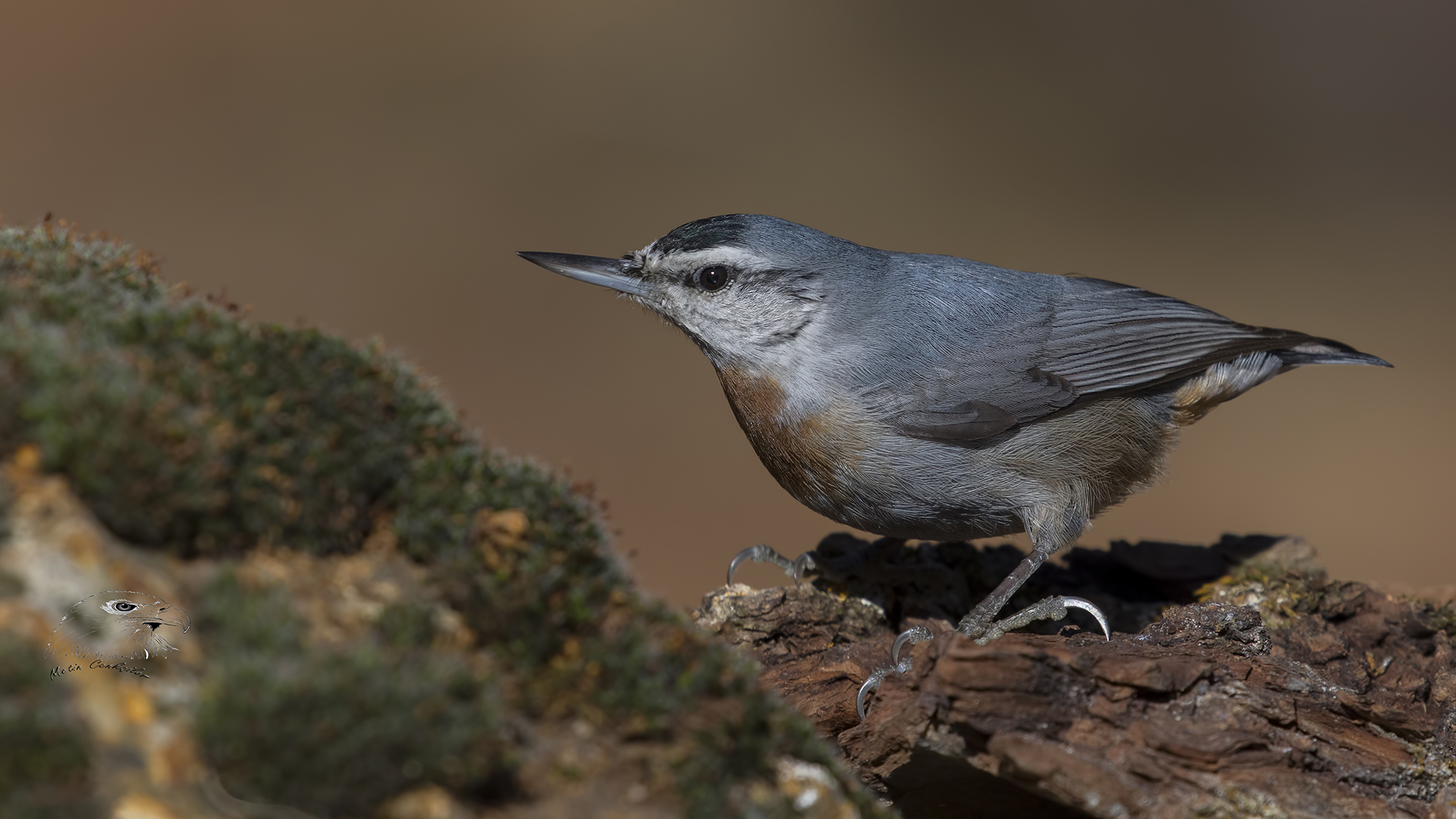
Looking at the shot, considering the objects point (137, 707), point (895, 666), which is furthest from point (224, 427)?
point (895, 666)

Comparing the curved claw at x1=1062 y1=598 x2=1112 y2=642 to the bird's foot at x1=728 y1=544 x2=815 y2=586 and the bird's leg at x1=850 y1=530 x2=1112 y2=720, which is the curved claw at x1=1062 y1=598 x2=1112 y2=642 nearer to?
the bird's leg at x1=850 y1=530 x2=1112 y2=720

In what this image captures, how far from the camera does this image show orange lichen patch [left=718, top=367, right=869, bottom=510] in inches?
157

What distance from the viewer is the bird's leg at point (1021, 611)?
3881 millimetres


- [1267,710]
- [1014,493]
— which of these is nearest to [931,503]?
[1014,493]

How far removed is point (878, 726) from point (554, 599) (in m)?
1.32

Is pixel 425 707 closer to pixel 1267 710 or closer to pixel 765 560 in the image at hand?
pixel 1267 710

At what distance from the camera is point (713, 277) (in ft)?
13.8

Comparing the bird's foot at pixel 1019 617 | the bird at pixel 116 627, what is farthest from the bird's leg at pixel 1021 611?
the bird at pixel 116 627

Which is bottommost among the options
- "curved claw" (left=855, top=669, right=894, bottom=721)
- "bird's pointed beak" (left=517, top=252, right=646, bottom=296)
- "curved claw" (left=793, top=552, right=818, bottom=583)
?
"curved claw" (left=855, top=669, right=894, bottom=721)

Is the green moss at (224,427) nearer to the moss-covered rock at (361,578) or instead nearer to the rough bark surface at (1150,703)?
the moss-covered rock at (361,578)

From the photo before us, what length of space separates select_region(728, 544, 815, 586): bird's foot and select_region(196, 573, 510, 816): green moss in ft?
8.73

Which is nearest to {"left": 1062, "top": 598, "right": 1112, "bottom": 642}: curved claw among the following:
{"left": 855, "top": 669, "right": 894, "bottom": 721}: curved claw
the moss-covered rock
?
{"left": 855, "top": 669, "right": 894, "bottom": 721}: curved claw

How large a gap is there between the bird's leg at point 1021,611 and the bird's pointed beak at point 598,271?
198 centimetres

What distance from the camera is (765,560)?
4637mm
